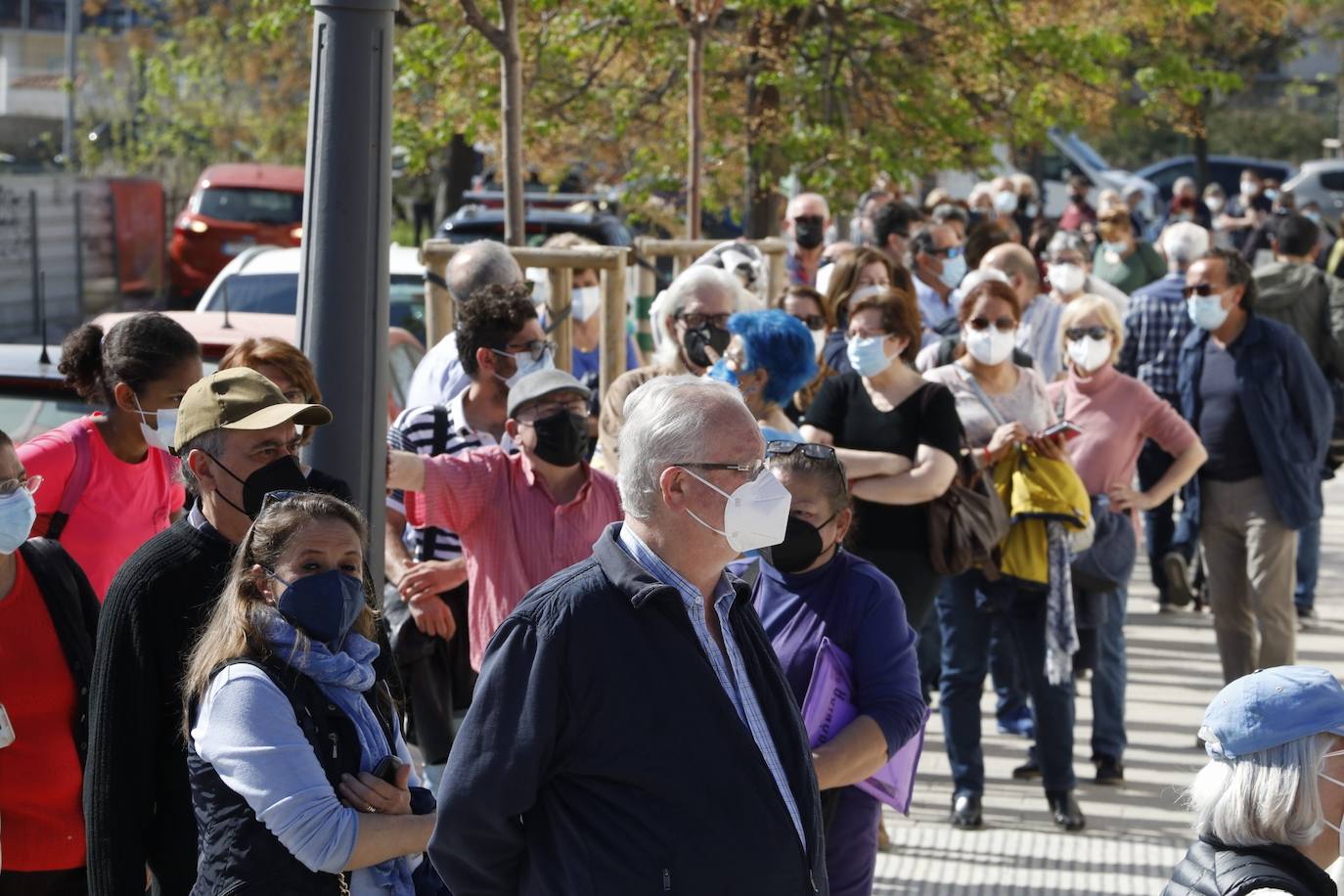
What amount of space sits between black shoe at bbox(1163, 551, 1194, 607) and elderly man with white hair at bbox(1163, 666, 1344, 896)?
6.42 meters

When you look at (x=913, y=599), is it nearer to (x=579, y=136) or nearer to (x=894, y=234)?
(x=894, y=234)

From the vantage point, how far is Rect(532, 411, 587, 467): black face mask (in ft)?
16.7

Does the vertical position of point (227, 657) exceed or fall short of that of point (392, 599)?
it exceeds it

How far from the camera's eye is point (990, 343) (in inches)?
281

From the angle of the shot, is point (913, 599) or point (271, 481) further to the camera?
point (913, 599)

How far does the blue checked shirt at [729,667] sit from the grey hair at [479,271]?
3563mm

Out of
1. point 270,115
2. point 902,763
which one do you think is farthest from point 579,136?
point 270,115

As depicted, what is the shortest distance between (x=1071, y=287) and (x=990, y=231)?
84 centimetres

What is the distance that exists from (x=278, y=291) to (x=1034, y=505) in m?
6.56

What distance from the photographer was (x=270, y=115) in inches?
1109

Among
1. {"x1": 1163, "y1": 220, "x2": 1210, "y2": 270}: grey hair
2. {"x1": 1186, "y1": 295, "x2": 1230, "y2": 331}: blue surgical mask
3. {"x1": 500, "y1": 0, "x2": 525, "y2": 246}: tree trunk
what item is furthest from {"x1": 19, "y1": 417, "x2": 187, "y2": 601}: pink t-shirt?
A: {"x1": 1163, "y1": 220, "x2": 1210, "y2": 270}: grey hair

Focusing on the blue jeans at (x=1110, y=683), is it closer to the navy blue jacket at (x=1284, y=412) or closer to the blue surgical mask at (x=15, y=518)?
the navy blue jacket at (x=1284, y=412)

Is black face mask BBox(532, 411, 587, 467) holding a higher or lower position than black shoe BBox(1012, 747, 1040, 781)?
higher

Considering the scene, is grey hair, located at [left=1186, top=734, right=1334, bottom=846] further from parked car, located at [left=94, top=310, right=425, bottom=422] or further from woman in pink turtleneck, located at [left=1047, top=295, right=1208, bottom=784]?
parked car, located at [left=94, top=310, right=425, bottom=422]
